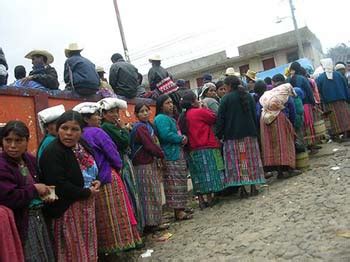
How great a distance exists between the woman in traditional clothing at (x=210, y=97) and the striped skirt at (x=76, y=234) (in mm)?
3400

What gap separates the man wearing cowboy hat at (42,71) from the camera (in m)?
5.63

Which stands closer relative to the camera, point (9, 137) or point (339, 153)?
point (9, 137)

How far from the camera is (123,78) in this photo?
7207mm

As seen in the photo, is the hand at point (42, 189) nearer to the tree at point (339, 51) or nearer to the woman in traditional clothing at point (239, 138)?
the woman in traditional clothing at point (239, 138)

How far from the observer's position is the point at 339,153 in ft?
24.5

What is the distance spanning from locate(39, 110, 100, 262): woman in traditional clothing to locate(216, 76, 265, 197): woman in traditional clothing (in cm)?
270

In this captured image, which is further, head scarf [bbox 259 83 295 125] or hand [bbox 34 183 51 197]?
head scarf [bbox 259 83 295 125]

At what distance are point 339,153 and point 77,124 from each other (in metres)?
5.47

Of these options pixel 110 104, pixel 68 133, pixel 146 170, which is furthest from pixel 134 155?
pixel 68 133

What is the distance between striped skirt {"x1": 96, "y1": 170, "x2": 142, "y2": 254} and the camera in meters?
4.14

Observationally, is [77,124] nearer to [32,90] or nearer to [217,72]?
[32,90]

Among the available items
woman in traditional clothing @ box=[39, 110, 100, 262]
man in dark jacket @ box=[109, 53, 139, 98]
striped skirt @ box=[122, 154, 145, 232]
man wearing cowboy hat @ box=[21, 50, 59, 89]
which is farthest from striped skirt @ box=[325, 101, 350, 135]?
woman in traditional clothing @ box=[39, 110, 100, 262]

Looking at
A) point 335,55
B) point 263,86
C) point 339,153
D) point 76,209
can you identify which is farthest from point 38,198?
point 335,55

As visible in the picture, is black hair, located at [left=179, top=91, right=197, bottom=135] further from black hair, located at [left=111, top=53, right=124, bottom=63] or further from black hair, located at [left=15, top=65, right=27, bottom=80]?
black hair, located at [left=15, top=65, right=27, bottom=80]
